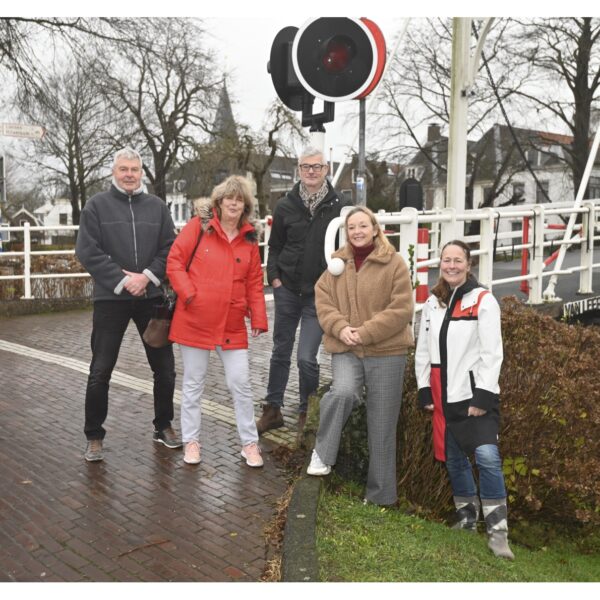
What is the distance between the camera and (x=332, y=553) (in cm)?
373

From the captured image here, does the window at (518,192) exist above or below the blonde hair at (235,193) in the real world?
above

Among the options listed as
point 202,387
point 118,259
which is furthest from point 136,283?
point 202,387

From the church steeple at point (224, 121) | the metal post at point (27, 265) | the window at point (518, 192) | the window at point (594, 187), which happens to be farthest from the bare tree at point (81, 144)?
the window at point (594, 187)

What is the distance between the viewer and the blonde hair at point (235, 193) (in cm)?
477

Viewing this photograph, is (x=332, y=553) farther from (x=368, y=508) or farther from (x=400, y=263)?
(x=400, y=263)

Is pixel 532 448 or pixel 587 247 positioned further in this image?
pixel 587 247

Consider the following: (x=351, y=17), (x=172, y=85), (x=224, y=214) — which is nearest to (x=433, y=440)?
(x=224, y=214)

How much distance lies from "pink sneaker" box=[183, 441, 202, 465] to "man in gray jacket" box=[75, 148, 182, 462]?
569 millimetres

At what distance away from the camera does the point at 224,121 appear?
116 feet

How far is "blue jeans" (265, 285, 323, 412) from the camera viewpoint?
531cm

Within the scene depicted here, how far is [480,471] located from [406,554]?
25.8 inches

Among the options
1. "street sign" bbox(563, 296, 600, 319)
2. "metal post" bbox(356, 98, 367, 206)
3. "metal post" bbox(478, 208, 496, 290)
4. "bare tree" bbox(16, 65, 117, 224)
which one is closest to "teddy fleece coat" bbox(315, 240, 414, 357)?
"metal post" bbox(356, 98, 367, 206)

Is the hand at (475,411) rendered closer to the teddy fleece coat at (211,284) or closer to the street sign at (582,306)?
the teddy fleece coat at (211,284)

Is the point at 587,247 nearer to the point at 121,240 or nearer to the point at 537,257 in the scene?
the point at 537,257
